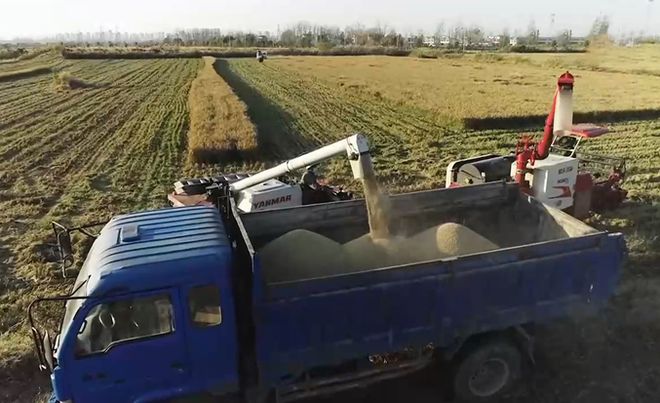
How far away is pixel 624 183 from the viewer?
1502 cm

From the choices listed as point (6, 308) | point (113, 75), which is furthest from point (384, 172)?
point (113, 75)

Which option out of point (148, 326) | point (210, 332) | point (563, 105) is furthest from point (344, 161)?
point (148, 326)

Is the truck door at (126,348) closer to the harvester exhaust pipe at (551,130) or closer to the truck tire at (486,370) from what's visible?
the truck tire at (486,370)

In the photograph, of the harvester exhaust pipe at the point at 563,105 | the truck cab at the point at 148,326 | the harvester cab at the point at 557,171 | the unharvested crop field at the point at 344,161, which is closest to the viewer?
the truck cab at the point at 148,326

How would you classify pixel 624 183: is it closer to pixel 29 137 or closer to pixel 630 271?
pixel 630 271

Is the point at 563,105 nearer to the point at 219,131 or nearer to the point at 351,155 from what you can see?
the point at 351,155

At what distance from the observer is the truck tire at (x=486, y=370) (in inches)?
254

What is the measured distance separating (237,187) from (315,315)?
4.60 metres

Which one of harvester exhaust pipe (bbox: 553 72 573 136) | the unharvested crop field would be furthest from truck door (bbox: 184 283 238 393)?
harvester exhaust pipe (bbox: 553 72 573 136)

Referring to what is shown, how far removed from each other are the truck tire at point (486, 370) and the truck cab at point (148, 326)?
8.75 feet

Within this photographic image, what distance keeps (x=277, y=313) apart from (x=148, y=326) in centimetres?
118

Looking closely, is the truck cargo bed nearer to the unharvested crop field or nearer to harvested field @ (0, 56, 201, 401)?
the unharvested crop field

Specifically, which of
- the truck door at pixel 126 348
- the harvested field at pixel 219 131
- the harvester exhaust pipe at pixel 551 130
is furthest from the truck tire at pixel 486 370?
the harvested field at pixel 219 131

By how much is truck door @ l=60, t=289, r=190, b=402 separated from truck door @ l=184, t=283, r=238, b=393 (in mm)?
109
